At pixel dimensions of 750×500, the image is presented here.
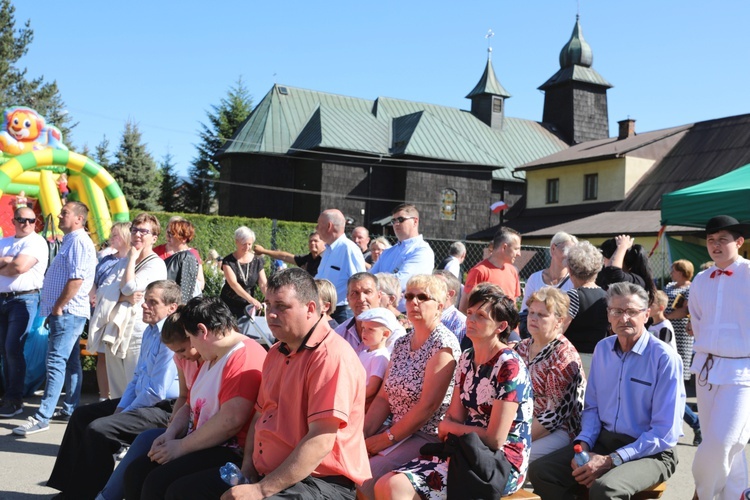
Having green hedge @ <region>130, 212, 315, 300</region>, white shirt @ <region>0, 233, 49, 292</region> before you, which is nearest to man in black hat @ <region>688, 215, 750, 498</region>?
white shirt @ <region>0, 233, 49, 292</region>

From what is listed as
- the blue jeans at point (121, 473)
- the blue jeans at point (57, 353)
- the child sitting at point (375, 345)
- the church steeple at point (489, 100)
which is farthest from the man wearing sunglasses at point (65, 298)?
the church steeple at point (489, 100)

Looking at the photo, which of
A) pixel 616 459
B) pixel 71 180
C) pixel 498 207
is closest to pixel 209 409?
pixel 616 459

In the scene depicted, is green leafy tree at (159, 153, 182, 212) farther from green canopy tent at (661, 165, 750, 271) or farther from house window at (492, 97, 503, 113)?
green canopy tent at (661, 165, 750, 271)

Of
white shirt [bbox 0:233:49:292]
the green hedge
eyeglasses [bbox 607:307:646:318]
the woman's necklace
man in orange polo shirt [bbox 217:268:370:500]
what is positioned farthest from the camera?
the green hedge

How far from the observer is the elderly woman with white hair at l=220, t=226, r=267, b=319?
889cm

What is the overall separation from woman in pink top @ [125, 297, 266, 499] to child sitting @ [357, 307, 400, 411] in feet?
2.57

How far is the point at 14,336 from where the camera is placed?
24.7 feet

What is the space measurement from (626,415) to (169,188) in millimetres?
52995

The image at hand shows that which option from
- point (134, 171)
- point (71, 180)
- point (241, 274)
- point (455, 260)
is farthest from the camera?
point (134, 171)

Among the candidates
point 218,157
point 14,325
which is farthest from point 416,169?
point 14,325

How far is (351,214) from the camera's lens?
4125cm

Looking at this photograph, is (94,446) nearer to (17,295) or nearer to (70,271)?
(70,271)

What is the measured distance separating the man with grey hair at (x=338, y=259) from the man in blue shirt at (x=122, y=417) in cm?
196

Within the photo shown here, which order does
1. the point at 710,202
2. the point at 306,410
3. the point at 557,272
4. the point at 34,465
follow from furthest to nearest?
the point at 710,202 < the point at 557,272 < the point at 34,465 < the point at 306,410
